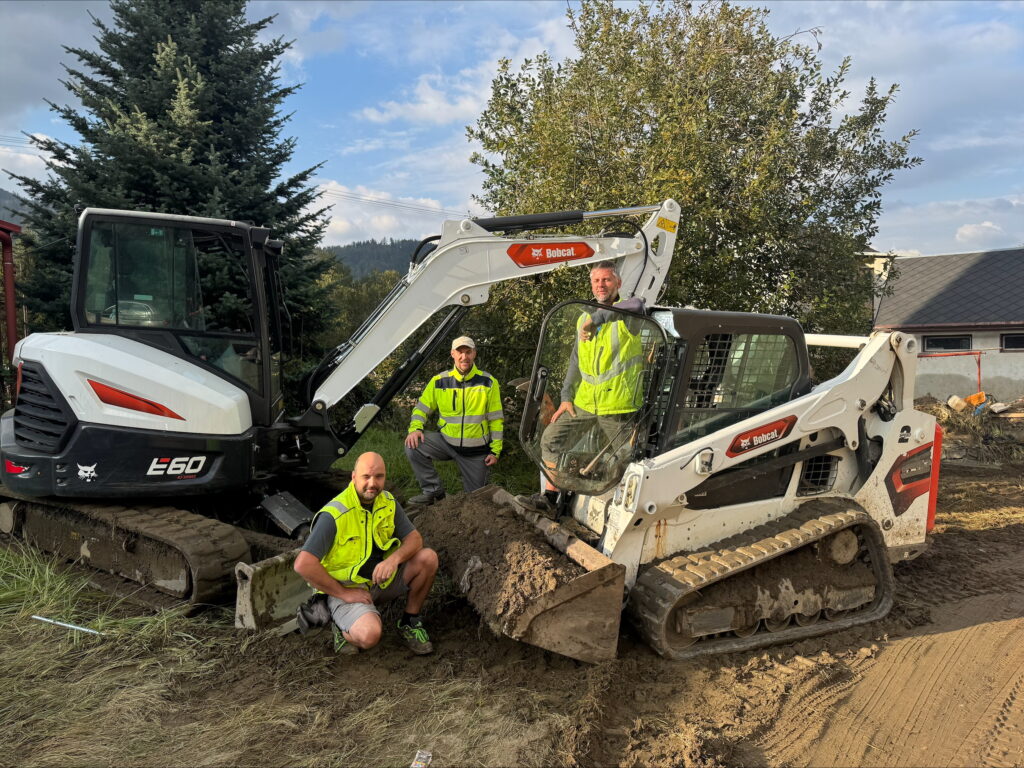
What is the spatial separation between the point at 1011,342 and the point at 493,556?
2014 centimetres

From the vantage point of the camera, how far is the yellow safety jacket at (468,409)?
5.95m

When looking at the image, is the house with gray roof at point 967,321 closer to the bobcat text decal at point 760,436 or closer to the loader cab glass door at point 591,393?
the bobcat text decal at point 760,436

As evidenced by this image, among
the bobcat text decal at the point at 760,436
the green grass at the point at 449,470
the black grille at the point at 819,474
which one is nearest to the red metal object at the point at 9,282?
the green grass at the point at 449,470

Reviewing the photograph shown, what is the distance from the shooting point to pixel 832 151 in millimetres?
9648

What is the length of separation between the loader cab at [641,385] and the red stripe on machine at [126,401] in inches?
94.8

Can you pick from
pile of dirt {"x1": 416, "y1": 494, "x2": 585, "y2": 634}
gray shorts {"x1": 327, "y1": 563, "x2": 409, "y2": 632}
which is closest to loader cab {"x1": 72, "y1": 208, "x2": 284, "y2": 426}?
pile of dirt {"x1": 416, "y1": 494, "x2": 585, "y2": 634}

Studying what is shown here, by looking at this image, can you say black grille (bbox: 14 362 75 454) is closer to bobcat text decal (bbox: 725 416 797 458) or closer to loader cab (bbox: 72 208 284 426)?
loader cab (bbox: 72 208 284 426)

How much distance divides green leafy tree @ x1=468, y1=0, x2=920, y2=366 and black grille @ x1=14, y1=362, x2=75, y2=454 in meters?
4.70

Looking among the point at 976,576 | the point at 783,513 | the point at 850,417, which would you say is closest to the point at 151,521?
the point at 783,513

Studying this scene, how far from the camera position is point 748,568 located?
4.21 m

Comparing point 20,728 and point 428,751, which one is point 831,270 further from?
point 20,728

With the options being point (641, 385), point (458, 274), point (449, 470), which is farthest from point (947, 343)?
point (641, 385)

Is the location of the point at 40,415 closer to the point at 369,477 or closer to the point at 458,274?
the point at 369,477

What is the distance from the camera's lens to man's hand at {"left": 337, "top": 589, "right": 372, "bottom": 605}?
3.90m
